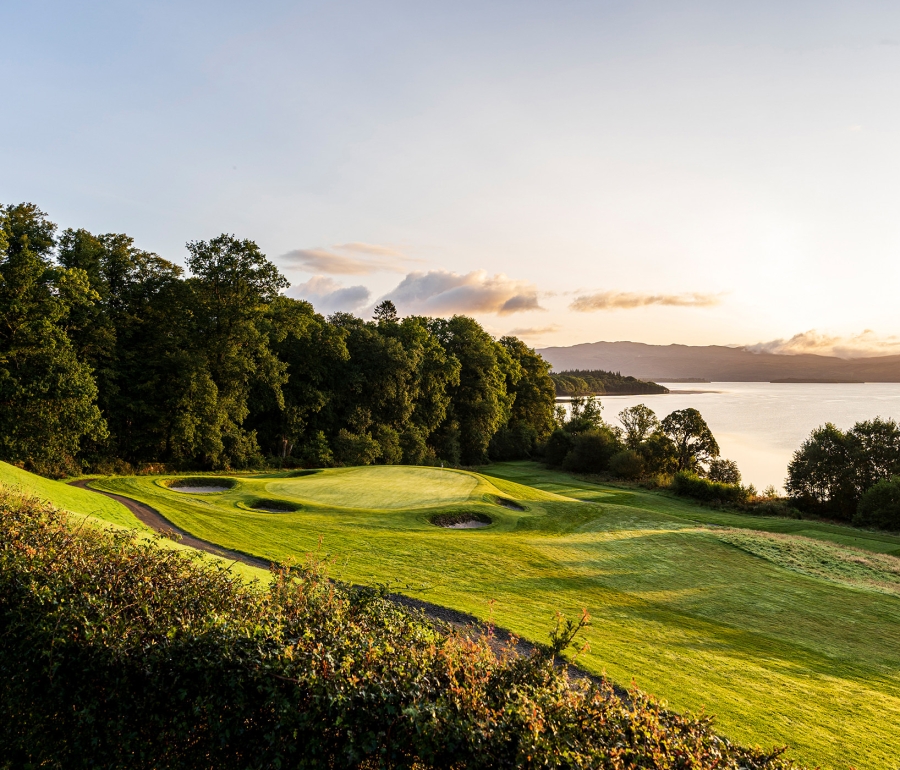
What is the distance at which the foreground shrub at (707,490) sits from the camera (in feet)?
132

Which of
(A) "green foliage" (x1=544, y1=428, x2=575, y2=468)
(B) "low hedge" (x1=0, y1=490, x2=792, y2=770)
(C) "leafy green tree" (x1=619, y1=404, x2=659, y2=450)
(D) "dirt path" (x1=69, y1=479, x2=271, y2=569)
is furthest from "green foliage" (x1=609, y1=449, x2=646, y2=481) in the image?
(B) "low hedge" (x1=0, y1=490, x2=792, y2=770)

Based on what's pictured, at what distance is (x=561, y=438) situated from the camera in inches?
2426

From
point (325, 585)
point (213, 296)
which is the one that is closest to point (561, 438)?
point (213, 296)

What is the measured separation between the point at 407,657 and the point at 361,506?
1781 centimetres

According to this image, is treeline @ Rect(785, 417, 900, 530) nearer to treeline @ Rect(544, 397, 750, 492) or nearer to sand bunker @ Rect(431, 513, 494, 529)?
treeline @ Rect(544, 397, 750, 492)

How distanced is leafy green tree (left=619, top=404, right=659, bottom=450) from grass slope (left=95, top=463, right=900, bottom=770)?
35.0 metres

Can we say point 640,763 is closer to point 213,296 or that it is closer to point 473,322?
point 213,296

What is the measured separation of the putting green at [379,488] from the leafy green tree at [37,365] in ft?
42.4

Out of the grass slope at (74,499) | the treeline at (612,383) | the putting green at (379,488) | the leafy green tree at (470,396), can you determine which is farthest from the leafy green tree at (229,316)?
the treeline at (612,383)

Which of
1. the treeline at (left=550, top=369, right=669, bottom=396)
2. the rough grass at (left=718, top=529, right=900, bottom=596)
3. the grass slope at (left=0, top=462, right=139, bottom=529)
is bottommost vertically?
the rough grass at (left=718, top=529, right=900, bottom=596)

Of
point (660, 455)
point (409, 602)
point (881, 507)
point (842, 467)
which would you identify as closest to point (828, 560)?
point (409, 602)

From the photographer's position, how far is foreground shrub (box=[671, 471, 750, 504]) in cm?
4016

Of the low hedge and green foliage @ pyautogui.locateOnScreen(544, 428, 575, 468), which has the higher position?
the low hedge

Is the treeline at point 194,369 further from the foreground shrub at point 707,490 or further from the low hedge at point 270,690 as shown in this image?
the low hedge at point 270,690
